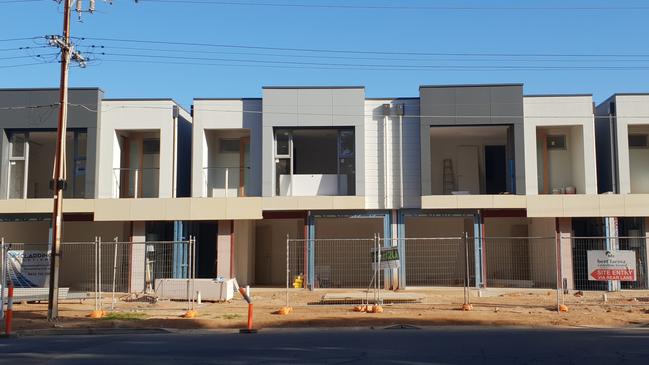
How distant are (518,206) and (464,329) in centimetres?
1111

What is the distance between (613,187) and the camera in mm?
26391

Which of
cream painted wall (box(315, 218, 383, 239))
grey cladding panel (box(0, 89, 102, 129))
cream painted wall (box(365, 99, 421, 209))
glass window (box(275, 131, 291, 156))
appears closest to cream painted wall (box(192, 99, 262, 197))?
glass window (box(275, 131, 291, 156))

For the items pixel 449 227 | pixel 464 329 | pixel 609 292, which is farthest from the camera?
pixel 449 227

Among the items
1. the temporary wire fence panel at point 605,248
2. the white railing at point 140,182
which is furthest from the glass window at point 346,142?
the temporary wire fence panel at point 605,248

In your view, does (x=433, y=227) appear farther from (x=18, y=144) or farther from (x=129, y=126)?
(x=18, y=144)

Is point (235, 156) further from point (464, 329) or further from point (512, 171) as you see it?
point (464, 329)

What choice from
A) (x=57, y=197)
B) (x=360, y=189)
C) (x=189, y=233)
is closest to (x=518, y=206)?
(x=360, y=189)

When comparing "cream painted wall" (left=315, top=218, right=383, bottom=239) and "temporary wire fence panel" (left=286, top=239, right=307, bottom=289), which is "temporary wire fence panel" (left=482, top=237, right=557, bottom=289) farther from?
"temporary wire fence panel" (left=286, top=239, right=307, bottom=289)

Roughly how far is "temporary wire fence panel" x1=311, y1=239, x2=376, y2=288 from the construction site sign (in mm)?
9320

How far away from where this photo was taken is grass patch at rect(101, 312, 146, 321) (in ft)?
61.3

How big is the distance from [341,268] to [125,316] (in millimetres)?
10138

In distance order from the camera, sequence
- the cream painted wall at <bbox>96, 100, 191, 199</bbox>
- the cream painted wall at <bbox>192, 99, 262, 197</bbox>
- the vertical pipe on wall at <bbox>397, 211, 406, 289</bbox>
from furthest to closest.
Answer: the cream painted wall at <bbox>96, 100, 191, 199</bbox>
the cream painted wall at <bbox>192, 99, 262, 197</bbox>
the vertical pipe on wall at <bbox>397, 211, 406, 289</bbox>

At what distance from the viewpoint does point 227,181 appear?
2834cm

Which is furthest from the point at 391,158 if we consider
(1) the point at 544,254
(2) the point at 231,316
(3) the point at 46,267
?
(3) the point at 46,267
